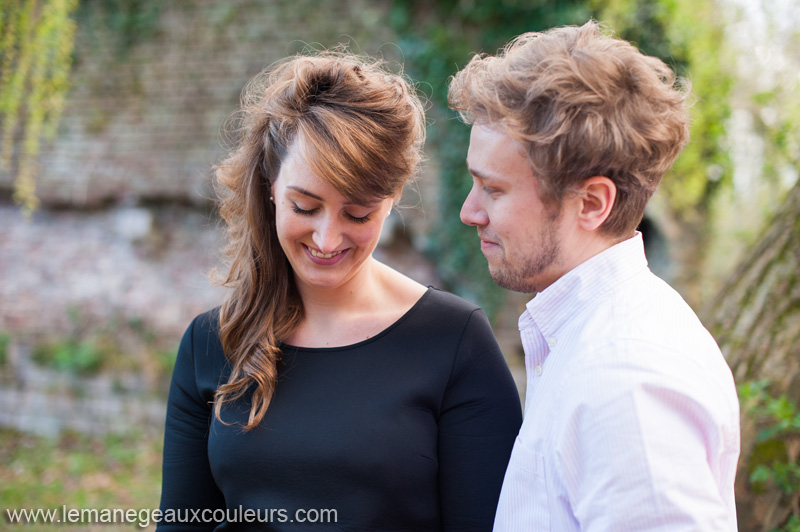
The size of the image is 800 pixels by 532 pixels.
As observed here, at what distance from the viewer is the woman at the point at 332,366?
154 centimetres

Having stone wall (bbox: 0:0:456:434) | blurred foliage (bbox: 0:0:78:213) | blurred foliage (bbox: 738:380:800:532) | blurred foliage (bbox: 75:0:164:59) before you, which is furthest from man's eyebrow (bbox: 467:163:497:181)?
blurred foliage (bbox: 75:0:164:59)

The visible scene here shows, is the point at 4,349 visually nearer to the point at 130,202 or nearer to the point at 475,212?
the point at 130,202

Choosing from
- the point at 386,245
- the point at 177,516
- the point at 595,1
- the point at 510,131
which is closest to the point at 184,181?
the point at 386,245

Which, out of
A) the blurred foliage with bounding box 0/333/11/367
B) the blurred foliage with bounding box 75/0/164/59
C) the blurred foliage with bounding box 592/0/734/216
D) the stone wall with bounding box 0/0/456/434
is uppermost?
the blurred foliage with bounding box 592/0/734/216

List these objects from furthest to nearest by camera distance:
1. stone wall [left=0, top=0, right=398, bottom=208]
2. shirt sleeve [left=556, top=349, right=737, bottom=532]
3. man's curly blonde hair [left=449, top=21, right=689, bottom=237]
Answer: stone wall [left=0, top=0, right=398, bottom=208] → man's curly blonde hair [left=449, top=21, right=689, bottom=237] → shirt sleeve [left=556, top=349, right=737, bottom=532]

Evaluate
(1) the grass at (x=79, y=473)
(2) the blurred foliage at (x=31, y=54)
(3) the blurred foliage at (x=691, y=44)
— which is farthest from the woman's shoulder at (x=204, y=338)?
(3) the blurred foliage at (x=691, y=44)

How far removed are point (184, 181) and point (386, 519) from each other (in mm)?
5647

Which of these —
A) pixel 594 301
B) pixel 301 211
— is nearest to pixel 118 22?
pixel 301 211

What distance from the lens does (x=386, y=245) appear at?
612 centimetres

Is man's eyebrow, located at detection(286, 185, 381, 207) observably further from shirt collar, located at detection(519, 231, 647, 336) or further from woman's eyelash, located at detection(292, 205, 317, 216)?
shirt collar, located at detection(519, 231, 647, 336)

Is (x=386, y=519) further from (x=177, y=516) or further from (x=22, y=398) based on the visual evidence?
(x=22, y=398)

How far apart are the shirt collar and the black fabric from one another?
367 millimetres

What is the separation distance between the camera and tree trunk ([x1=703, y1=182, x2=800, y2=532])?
80.1 inches

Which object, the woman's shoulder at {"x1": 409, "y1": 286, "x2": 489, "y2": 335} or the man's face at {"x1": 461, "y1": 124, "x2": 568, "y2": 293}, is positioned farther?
the woman's shoulder at {"x1": 409, "y1": 286, "x2": 489, "y2": 335}
